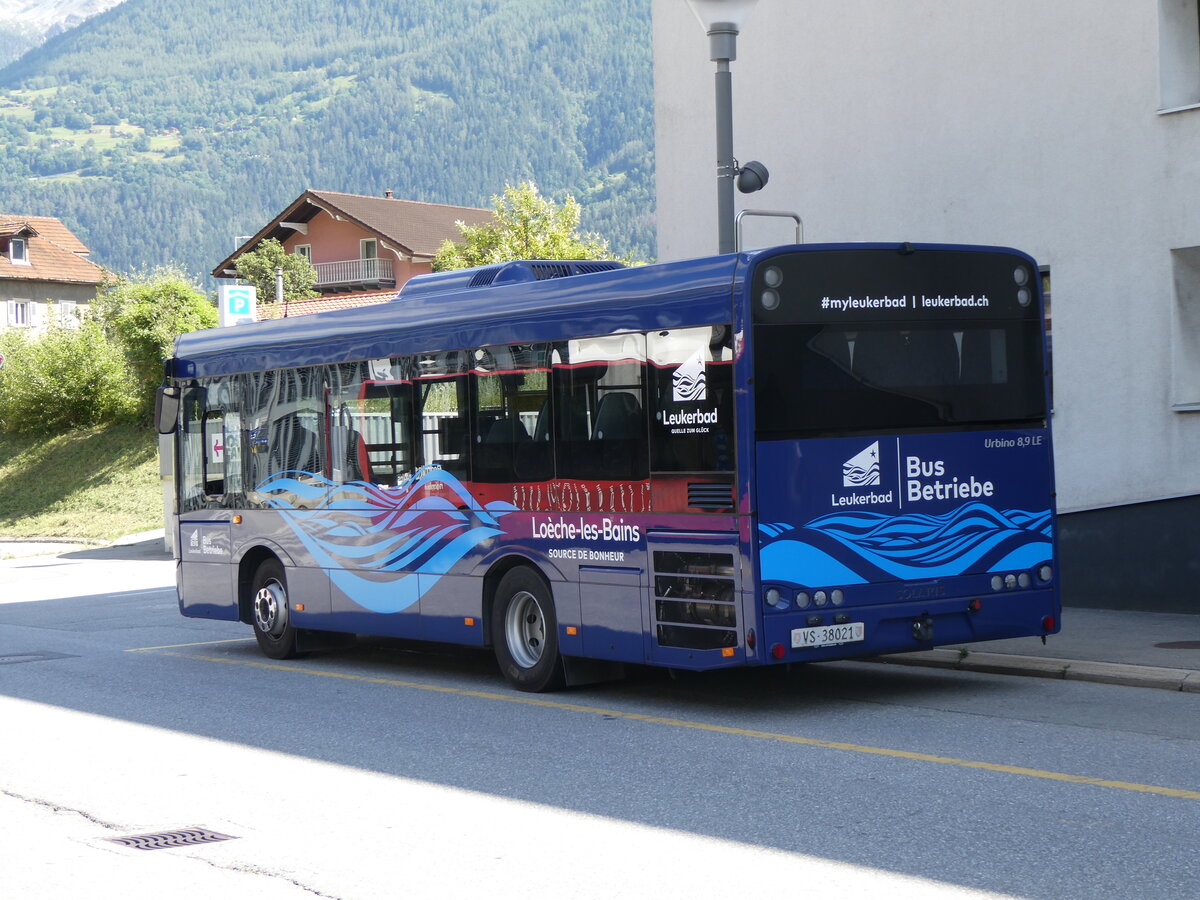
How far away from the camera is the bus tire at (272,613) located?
1407 centimetres

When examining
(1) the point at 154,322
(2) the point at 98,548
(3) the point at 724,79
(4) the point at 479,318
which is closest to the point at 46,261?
(1) the point at 154,322

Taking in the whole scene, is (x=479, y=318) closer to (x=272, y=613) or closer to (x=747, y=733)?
(x=747, y=733)

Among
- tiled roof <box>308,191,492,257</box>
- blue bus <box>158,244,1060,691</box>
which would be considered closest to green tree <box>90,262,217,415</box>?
tiled roof <box>308,191,492,257</box>

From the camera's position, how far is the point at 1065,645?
12148mm

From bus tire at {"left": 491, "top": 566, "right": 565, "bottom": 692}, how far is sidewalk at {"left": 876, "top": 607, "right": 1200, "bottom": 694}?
2.68 meters

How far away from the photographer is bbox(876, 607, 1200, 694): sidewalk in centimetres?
1063

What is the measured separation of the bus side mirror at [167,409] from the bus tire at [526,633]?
16.7 feet

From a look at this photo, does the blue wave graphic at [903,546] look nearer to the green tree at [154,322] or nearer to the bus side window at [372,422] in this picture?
the bus side window at [372,422]

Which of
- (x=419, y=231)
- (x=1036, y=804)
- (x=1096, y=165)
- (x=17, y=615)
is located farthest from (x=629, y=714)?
(x=419, y=231)

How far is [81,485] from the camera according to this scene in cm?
4234

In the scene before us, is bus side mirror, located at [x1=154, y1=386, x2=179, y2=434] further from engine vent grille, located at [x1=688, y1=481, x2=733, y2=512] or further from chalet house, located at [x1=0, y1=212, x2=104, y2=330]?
chalet house, located at [x1=0, y1=212, x2=104, y2=330]

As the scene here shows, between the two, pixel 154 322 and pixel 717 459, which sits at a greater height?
pixel 154 322

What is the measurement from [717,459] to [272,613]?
6063 millimetres

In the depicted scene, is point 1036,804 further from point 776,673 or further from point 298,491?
point 298,491
